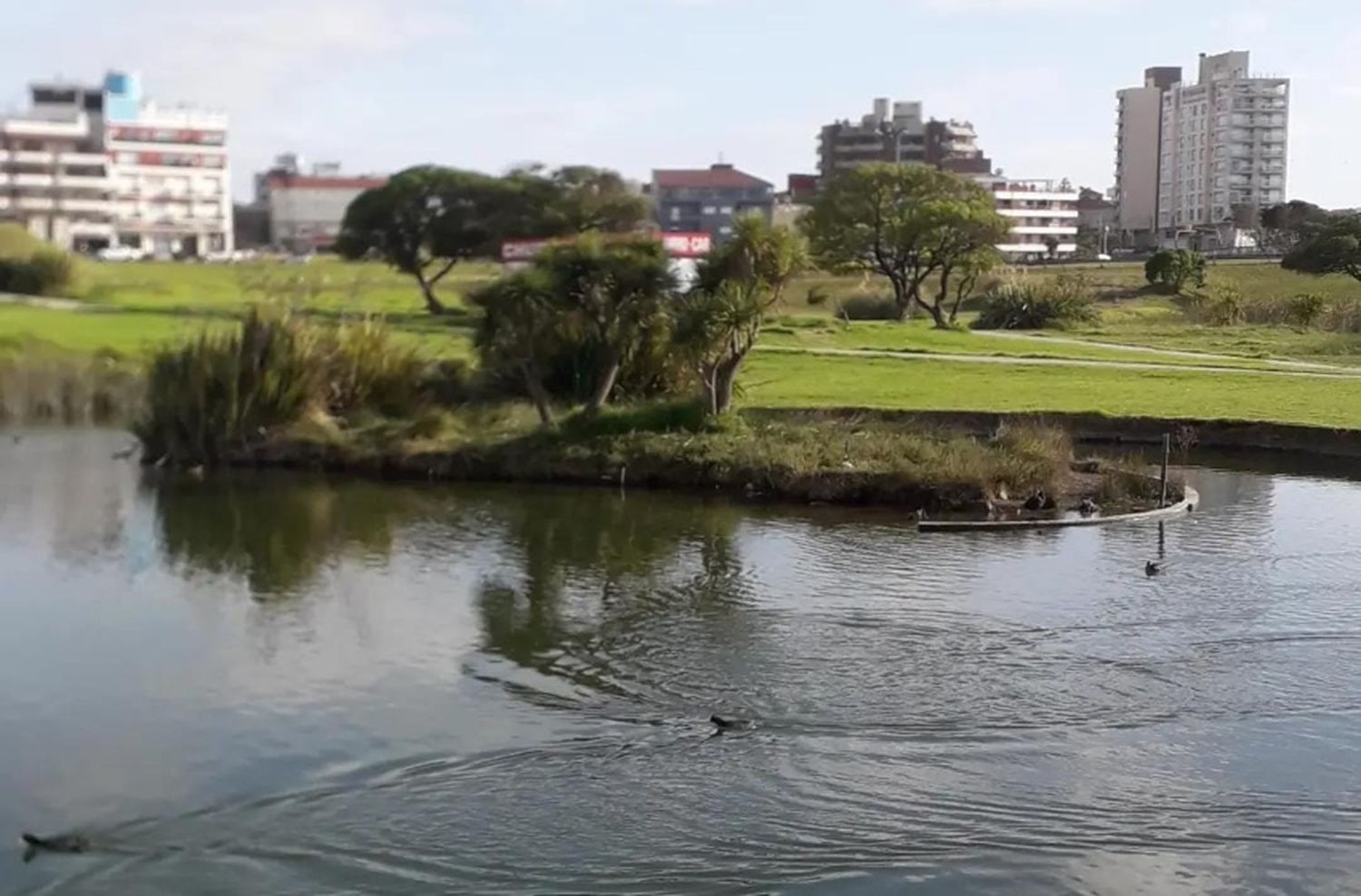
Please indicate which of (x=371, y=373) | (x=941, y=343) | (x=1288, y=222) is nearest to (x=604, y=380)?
(x=371, y=373)

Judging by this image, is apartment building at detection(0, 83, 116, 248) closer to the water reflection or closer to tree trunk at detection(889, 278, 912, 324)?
tree trunk at detection(889, 278, 912, 324)

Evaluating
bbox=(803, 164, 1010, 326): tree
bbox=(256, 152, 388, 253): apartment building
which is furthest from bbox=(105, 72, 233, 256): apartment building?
bbox=(803, 164, 1010, 326): tree

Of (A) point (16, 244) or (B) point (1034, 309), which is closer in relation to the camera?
(A) point (16, 244)

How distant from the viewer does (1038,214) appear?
118562 mm

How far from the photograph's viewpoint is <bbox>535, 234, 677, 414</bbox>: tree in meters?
27.1

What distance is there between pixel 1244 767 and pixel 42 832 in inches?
342

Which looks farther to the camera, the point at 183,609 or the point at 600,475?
the point at 600,475

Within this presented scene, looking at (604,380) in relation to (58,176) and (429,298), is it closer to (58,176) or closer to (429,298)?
(429,298)

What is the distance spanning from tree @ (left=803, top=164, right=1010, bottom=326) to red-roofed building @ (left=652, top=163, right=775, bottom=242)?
44.0 meters

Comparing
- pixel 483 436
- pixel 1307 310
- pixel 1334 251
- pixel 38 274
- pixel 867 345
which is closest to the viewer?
pixel 483 436

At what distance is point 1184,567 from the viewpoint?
19094mm

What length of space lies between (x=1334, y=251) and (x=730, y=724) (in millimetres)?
60238

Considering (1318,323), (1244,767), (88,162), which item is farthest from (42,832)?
(88,162)

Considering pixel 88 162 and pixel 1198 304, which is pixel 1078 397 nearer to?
pixel 1198 304
